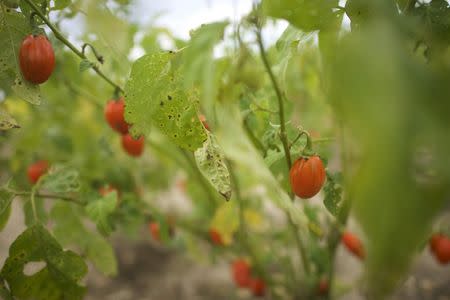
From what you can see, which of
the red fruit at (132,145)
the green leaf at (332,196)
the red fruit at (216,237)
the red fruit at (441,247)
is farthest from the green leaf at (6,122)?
the red fruit at (441,247)

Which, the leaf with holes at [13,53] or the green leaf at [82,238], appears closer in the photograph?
the leaf with holes at [13,53]

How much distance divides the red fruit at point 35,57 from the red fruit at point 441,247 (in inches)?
41.0

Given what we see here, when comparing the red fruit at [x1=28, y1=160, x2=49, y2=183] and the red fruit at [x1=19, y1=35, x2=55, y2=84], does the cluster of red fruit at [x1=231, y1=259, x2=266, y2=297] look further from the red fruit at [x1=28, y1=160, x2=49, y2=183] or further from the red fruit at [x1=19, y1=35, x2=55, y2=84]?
the red fruit at [x1=19, y1=35, x2=55, y2=84]

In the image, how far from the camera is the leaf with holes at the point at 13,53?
22.4 inches

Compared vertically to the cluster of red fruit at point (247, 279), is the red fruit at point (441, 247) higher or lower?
lower

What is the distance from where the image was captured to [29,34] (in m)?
0.58

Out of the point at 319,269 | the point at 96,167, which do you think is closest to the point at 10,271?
the point at 96,167

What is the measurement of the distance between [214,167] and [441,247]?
32.3 inches

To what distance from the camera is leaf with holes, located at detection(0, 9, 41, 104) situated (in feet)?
1.87

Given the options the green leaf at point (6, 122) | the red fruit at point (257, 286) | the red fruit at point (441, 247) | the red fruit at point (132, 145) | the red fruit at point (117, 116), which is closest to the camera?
the green leaf at point (6, 122)

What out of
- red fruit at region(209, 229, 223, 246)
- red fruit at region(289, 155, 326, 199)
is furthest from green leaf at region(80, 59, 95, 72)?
red fruit at region(209, 229, 223, 246)

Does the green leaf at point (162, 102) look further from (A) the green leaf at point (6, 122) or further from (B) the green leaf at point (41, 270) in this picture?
(B) the green leaf at point (41, 270)

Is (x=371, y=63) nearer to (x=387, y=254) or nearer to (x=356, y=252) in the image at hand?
(x=387, y=254)

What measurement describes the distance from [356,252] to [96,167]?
2.96ft
